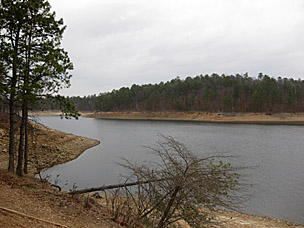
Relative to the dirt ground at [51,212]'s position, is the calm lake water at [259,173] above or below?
below

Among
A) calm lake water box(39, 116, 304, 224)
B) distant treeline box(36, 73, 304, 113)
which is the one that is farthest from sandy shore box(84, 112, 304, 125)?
calm lake water box(39, 116, 304, 224)

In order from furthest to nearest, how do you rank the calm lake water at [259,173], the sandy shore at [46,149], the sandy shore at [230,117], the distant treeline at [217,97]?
1. the distant treeline at [217,97]
2. the sandy shore at [230,117]
3. the sandy shore at [46,149]
4. the calm lake water at [259,173]

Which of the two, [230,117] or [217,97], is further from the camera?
[217,97]

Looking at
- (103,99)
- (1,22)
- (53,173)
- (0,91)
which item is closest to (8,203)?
(0,91)

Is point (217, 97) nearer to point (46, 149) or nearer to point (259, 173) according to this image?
point (259, 173)

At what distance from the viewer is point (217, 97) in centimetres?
7506

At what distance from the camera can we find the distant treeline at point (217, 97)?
64194 millimetres

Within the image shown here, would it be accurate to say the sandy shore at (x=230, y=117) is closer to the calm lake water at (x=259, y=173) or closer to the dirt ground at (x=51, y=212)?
the calm lake water at (x=259, y=173)

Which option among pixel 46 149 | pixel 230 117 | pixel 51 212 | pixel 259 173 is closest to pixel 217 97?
pixel 230 117

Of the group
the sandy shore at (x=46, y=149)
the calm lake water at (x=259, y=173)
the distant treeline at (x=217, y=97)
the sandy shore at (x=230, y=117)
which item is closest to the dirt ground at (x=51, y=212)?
the calm lake water at (x=259, y=173)

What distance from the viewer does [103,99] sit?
3883 inches

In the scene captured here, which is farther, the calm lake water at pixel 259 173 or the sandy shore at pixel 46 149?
the sandy shore at pixel 46 149

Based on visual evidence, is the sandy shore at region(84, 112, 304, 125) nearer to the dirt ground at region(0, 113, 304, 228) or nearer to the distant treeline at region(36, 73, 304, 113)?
the distant treeline at region(36, 73, 304, 113)

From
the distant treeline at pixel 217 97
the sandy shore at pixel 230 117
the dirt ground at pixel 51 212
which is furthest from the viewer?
the distant treeline at pixel 217 97
